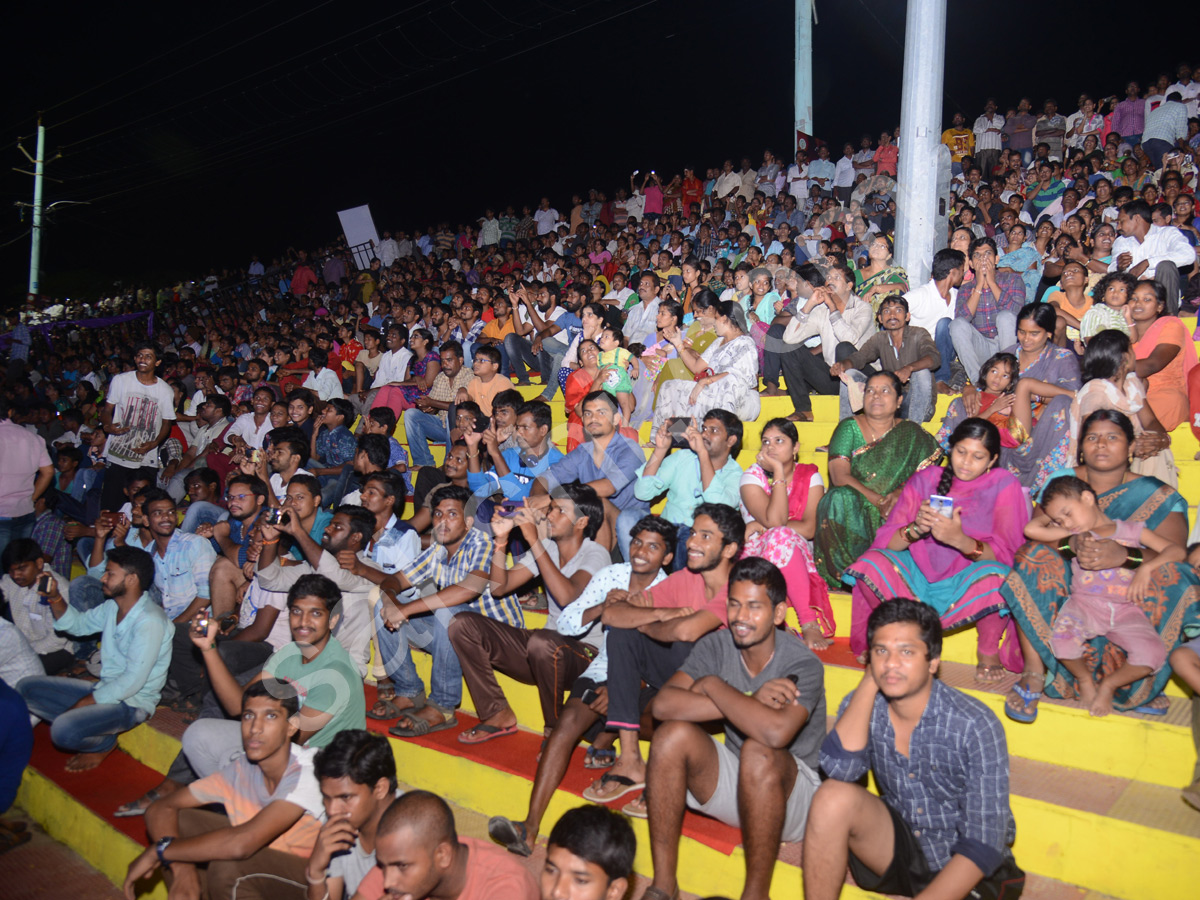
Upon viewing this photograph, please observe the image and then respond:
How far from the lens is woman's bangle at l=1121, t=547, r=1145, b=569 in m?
2.97

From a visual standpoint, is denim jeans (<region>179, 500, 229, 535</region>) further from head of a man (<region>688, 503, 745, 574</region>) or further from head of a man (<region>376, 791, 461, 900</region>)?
head of a man (<region>376, 791, 461, 900</region>)

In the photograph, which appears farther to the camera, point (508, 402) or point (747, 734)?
point (508, 402)

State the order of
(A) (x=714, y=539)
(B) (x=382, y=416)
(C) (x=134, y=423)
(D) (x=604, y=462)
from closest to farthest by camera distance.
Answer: (A) (x=714, y=539), (D) (x=604, y=462), (B) (x=382, y=416), (C) (x=134, y=423)

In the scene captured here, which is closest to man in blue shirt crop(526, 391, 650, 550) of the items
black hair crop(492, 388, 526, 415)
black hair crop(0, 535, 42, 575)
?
black hair crop(492, 388, 526, 415)

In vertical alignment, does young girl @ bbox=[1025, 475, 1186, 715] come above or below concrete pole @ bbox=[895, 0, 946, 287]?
below

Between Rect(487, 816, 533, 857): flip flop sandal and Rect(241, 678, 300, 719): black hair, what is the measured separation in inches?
34.0

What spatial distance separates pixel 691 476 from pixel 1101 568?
198cm

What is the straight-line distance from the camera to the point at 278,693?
10.2 feet

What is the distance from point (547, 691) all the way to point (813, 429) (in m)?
2.88

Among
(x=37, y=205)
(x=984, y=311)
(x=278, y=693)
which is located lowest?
(x=278, y=693)

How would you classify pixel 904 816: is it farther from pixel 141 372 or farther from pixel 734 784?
pixel 141 372

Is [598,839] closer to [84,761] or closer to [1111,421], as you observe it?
[1111,421]

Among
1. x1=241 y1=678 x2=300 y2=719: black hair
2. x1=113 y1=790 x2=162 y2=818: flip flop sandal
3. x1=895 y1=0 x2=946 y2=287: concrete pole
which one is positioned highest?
x1=895 y1=0 x2=946 y2=287: concrete pole

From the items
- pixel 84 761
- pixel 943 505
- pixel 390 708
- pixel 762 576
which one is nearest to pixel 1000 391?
pixel 943 505
